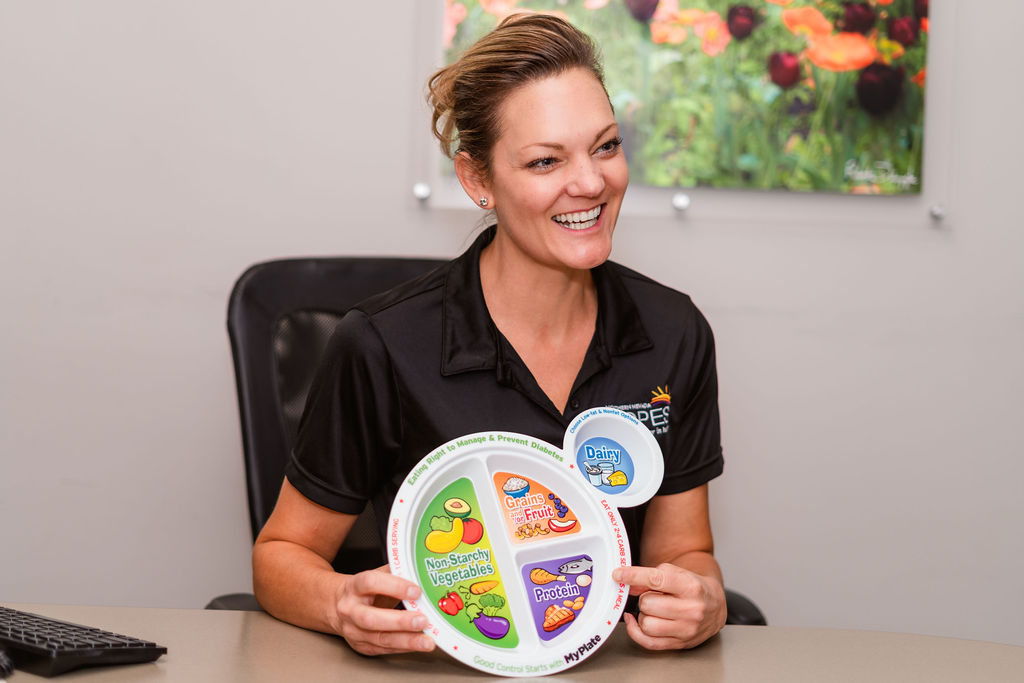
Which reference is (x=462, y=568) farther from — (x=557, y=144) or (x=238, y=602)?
(x=557, y=144)

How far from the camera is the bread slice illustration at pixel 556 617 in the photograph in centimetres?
114

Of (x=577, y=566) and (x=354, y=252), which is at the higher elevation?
(x=354, y=252)

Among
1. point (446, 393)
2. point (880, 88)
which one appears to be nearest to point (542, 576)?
point (446, 393)

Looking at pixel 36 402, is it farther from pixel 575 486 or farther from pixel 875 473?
pixel 875 473

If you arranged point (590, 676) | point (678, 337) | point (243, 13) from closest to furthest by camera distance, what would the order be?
point (590, 676) < point (678, 337) < point (243, 13)

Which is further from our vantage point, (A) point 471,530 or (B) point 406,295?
(B) point 406,295

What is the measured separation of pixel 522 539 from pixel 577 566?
0.24 ft

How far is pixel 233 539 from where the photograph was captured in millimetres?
2443

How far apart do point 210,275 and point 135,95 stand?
439 mm

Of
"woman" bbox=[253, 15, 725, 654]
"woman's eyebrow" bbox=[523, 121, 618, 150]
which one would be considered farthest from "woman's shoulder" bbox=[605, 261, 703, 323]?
"woman's eyebrow" bbox=[523, 121, 618, 150]

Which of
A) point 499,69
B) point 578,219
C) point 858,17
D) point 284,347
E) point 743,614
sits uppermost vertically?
point 858,17

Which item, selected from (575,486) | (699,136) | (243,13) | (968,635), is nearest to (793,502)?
(968,635)

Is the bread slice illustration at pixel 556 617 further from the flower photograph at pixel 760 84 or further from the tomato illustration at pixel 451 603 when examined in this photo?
the flower photograph at pixel 760 84
